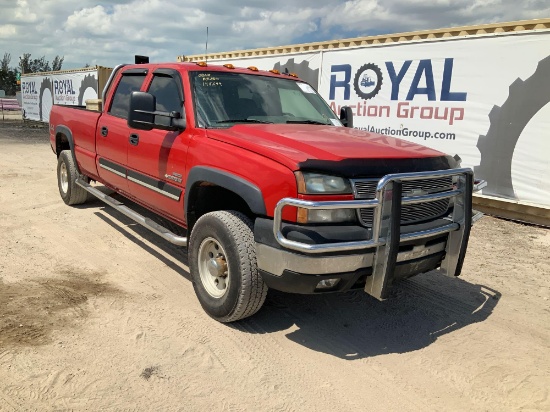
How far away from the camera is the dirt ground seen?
272cm

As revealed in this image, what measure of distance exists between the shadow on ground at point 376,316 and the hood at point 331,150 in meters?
1.30

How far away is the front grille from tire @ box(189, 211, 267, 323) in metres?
0.82

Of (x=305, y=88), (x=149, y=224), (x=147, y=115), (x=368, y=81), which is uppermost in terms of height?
(x=368, y=81)

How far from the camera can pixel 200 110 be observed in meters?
3.92

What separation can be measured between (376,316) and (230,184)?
170cm

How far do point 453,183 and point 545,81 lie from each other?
14.7 feet

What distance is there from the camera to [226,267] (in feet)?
11.4

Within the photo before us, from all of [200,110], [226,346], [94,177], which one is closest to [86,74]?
[94,177]

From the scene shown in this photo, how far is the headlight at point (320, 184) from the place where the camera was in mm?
2828

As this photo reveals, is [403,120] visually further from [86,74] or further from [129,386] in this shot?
[86,74]

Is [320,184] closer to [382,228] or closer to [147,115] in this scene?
[382,228]

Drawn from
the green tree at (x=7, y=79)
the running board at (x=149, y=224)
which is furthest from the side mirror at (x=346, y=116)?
the green tree at (x=7, y=79)

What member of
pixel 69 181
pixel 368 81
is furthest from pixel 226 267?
pixel 368 81

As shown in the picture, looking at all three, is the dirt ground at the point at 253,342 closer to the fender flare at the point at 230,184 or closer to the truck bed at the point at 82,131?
the fender flare at the point at 230,184
